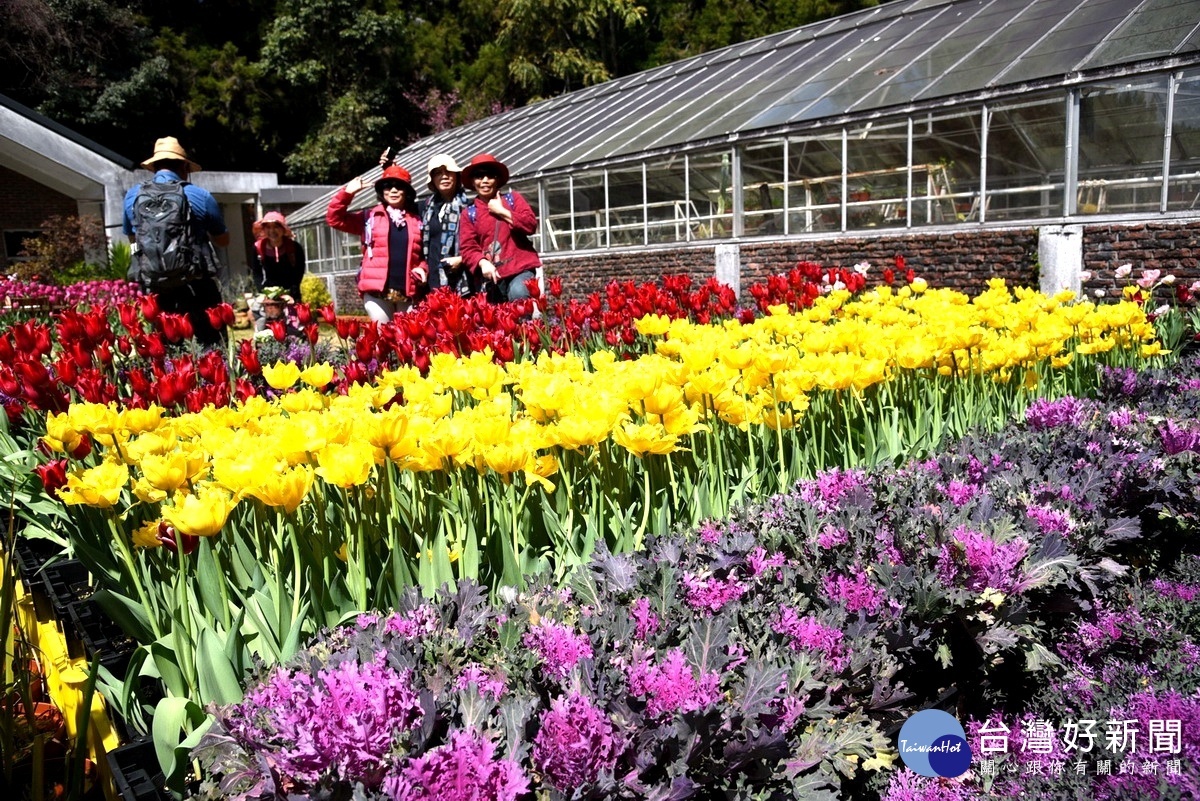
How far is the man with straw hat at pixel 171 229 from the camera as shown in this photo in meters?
5.56

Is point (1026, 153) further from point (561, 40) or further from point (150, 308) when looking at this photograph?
point (561, 40)

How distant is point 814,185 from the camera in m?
12.2

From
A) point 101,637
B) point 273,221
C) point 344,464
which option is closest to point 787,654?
point 344,464

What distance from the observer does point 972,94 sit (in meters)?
9.78

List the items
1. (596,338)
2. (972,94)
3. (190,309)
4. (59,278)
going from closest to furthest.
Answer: (596,338) → (190,309) → (972,94) → (59,278)

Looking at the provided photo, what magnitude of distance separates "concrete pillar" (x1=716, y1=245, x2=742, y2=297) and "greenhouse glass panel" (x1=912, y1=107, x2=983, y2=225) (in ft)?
8.58

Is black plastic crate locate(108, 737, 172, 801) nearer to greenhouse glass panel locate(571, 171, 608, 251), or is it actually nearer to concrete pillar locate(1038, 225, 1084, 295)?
concrete pillar locate(1038, 225, 1084, 295)

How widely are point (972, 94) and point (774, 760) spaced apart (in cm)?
1008

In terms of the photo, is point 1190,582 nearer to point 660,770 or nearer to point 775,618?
point 775,618

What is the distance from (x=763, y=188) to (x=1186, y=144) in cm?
506

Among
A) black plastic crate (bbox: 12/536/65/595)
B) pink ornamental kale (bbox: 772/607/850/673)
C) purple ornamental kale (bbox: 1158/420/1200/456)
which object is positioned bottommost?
black plastic crate (bbox: 12/536/65/595)

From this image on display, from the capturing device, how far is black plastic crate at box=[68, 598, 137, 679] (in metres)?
1.82

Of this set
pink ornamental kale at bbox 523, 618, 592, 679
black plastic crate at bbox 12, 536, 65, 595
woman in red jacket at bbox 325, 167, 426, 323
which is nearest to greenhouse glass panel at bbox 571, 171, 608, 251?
woman in red jacket at bbox 325, 167, 426, 323

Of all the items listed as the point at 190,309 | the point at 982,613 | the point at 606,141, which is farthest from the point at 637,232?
the point at 982,613
